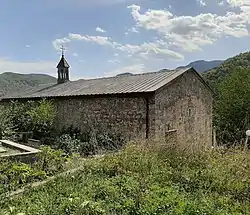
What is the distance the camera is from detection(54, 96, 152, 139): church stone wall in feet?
51.4

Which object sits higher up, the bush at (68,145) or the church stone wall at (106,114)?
the church stone wall at (106,114)

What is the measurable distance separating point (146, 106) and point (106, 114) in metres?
2.80

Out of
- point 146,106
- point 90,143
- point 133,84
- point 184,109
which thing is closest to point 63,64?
point 133,84

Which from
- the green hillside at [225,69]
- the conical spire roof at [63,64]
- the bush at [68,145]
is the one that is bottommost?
the bush at [68,145]

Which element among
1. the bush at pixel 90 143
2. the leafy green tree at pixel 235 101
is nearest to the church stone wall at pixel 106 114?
the bush at pixel 90 143

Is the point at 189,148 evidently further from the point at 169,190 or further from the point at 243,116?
the point at 243,116

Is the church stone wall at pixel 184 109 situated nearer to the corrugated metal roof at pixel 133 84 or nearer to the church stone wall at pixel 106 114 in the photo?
the corrugated metal roof at pixel 133 84

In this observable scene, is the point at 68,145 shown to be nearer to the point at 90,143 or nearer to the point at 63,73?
the point at 90,143

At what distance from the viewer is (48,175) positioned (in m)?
9.18

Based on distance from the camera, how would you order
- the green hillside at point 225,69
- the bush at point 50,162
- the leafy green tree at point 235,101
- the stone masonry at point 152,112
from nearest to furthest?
the bush at point 50,162, the stone masonry at point 152,112, the leafy green tree at point 235,101, the green hillside at point 225,69

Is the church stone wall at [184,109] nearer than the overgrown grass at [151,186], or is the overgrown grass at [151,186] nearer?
the overgrown grass at [151,186]

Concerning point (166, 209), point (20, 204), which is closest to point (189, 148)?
point (166, 209)

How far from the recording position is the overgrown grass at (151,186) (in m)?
6.11

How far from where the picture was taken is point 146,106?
15.3 metres
